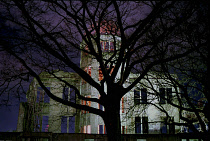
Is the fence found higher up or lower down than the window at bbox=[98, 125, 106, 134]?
higher up

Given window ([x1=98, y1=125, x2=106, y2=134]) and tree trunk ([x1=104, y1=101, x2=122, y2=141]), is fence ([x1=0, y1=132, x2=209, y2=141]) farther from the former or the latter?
window ([x1=98, y1=125, x2=106, y2=134])

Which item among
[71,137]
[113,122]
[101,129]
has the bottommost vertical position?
[101,129]

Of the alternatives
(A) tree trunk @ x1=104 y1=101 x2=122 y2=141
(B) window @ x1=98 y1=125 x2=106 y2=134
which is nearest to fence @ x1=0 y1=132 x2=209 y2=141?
(A) tree trunk @ x1=104 y1=101 x2=122 y2=141

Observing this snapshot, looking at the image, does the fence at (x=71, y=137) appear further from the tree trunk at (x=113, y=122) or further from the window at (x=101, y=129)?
the window at (x=101, y=129)

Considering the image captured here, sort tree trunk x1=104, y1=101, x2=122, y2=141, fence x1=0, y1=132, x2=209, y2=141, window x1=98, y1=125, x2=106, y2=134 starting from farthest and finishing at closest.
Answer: window x1=98, y1=125, x2=106, y2=134, fence x1=0, y1=132, x2=209, y2=141, tree trunk x1=104, y1=101, x2=122, y2=141

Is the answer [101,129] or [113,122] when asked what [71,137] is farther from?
[101,129]

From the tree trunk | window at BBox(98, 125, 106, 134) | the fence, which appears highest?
the tree trunk

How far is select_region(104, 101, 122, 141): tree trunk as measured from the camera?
331 inches

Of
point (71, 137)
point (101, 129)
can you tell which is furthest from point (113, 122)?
point (101, 129)

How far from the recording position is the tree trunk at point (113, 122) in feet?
27.6

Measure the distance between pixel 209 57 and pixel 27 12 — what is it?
7.77 m

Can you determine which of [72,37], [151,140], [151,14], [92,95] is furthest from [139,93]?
[151,14]

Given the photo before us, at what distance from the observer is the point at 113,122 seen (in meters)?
8.59

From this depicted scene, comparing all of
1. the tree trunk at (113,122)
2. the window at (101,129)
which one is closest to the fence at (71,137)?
the tree trunk at (113,122)
